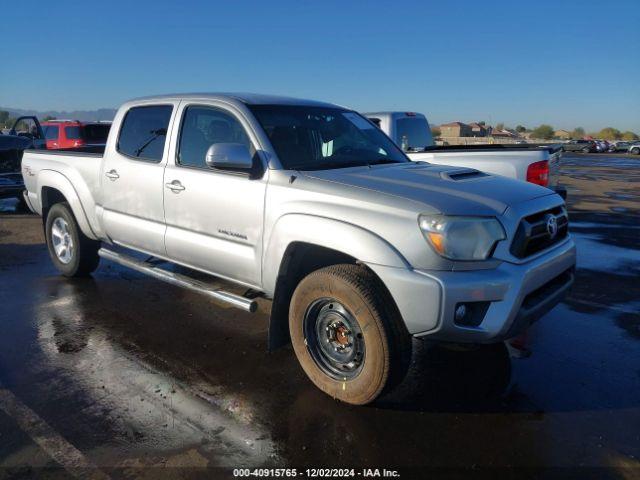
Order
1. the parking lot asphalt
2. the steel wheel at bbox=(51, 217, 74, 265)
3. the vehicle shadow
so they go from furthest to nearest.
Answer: the steel wheel at bbox=(51, 217, 74, 265)
the vehicle shadow
the parking lot asphalt

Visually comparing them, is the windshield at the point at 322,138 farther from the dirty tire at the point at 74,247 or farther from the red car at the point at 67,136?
the red car at the point at 67,136

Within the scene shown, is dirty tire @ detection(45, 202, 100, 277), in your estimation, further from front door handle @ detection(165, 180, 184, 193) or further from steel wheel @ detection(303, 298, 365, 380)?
steel wheel @ detection(303, 298, 365, 380)

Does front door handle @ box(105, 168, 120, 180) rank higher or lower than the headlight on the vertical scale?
higher

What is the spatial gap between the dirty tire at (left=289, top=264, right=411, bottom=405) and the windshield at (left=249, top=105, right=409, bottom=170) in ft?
3.15

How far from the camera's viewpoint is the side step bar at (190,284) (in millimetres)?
3770

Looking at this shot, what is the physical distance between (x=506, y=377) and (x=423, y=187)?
5.07 feet

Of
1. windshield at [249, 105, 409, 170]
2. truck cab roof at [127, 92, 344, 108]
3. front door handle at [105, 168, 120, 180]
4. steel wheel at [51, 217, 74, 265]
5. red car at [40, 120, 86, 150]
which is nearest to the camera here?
windshield at [249, 105, 409, 170]

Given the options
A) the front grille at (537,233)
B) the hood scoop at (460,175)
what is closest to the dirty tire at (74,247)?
the hood scoop at (460,175)

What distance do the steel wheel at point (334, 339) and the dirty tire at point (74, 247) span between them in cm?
349

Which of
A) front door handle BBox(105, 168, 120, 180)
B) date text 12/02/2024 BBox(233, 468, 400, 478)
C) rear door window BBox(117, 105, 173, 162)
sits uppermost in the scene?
rear door window BBox(117, 105, 173, 162)

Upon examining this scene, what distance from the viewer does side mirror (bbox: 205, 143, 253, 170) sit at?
3574 millimetres

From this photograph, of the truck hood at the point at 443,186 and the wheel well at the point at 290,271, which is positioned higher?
the truck hood at the point at 443,186

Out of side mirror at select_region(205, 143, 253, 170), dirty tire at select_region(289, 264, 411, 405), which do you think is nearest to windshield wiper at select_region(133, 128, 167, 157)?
side mirror at select_region(205, 143, 253, 170)

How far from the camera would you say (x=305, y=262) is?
3637mm
